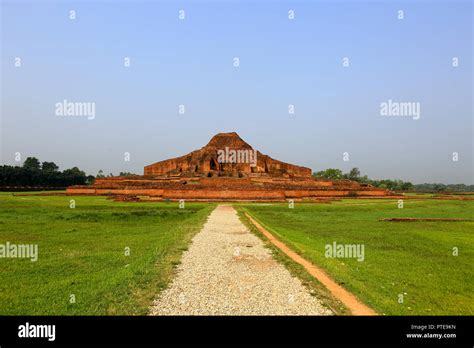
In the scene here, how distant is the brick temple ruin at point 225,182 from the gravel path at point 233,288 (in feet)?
62.4

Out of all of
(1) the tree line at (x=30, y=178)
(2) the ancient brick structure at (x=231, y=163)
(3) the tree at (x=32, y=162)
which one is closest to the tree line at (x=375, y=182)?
(2) the ancient brick structure at (x=231, y=163)

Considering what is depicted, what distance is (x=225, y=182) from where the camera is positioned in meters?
31.2

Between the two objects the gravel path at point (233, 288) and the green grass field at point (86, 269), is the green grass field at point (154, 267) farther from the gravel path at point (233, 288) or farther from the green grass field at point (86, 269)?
the gravel path at point (233, 288)

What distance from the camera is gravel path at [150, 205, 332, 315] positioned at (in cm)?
388

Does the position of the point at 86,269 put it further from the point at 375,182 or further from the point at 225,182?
the point at 375,182

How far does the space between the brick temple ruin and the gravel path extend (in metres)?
→ 19.0

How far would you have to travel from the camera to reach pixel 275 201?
2550cm

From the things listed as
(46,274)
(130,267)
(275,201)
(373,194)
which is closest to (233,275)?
(130,267)

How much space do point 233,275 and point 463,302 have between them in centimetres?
348

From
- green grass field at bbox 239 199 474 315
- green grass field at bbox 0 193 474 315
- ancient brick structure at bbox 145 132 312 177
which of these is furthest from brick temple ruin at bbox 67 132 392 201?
green grass field at bbox 239 199 474 315

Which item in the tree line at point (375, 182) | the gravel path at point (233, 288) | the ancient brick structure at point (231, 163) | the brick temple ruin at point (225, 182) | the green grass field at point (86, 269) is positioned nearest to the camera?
the gravel path at point (233, 288)

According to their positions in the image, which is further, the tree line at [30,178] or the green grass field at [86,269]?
the tree line at [30,178]

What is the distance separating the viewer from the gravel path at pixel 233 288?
3881mm
